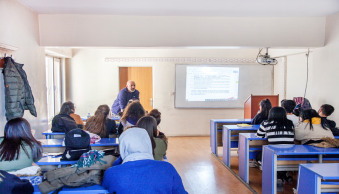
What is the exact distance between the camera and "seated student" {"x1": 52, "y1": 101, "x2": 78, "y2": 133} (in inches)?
138

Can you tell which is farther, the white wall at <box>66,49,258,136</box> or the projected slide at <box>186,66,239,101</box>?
the projected slide at <box>186,66,239,101</box>

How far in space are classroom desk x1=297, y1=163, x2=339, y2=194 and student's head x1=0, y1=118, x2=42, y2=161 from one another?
7.44 feet

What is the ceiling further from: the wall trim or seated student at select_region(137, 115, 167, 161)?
the wall trim

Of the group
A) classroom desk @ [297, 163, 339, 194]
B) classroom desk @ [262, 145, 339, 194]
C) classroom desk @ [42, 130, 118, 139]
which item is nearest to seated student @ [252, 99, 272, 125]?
classroom desk @ [262, 145, 339, 194]

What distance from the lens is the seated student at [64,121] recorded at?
3.51m

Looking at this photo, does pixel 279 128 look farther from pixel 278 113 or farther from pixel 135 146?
pixel 135 146

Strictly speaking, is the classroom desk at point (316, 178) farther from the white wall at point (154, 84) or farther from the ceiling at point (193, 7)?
the white wall at point (154, 84)

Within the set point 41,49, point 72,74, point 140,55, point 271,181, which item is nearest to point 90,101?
point 72,74

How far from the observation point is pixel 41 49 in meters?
4.40

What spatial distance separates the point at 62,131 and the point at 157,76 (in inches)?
134

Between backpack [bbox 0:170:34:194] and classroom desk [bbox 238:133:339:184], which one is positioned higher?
backpack [bbox 0:170:34:194]

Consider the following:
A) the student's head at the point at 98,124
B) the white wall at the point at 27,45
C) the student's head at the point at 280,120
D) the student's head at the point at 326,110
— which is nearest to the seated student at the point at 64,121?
the student's head at the point at 98,124

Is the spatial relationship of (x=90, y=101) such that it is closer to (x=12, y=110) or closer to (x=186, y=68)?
(x=186, y=68)

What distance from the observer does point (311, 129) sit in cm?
315
